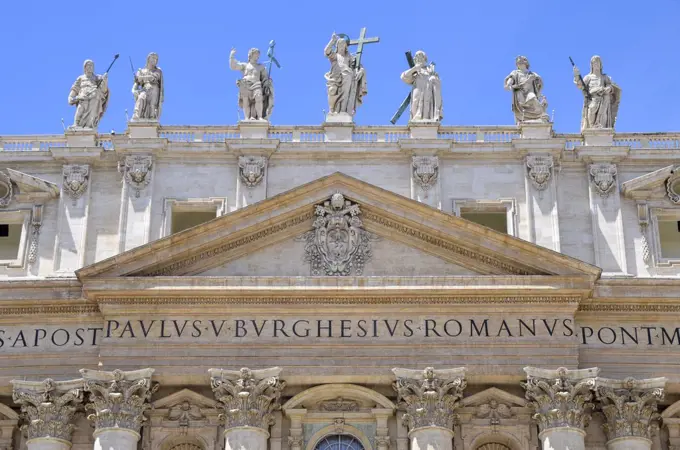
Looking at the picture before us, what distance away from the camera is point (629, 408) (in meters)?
38.4

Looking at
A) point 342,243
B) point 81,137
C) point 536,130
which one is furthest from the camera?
point 81,137

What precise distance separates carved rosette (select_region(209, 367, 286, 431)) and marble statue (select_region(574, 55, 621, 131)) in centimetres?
1172

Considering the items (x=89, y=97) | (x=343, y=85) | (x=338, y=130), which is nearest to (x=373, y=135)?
(x=338, y=130)

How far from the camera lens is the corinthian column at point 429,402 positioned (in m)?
38.0

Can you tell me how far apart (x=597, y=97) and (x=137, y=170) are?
13.0 meters

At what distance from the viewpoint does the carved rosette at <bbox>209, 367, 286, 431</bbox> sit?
3812cm

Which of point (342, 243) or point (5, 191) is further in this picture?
point (5, 191)

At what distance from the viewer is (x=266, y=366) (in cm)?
3888

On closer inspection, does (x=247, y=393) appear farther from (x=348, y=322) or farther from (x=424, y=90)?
(x=424, y=90)

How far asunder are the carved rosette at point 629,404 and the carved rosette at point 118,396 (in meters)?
11.4

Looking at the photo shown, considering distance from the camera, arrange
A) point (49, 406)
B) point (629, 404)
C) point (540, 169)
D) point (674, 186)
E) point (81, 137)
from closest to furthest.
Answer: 1. point (629, 404)
2. point (49, 406)
3. point (540, 169)
4. point (674, 186)
5. point (81, 137)

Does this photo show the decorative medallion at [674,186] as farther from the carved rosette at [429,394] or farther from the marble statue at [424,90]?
the carved rosette at [429,394]

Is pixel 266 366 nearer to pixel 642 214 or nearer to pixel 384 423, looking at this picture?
pixel 384 423

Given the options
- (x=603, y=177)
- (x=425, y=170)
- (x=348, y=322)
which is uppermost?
(x=425, y=170)
